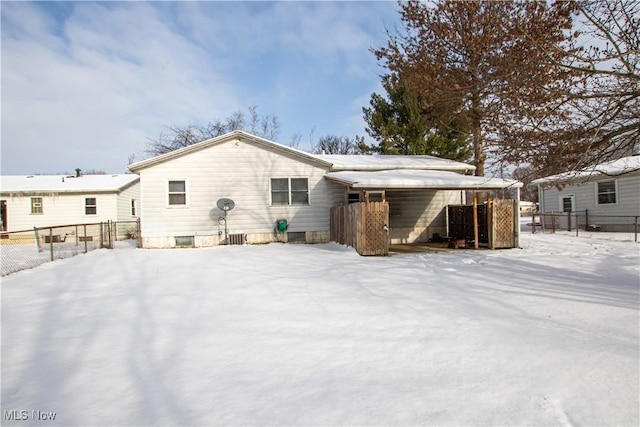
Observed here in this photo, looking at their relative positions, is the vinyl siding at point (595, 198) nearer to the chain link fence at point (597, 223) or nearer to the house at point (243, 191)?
the chain link fence at point (597, 223)

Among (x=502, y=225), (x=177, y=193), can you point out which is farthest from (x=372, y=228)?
(x=177, y=193)

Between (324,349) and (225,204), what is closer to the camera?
(324,349)

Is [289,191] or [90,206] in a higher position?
[289,191]

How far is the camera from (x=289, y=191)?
13.1m

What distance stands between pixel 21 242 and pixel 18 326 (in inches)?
685

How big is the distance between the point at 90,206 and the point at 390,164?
1591 cm

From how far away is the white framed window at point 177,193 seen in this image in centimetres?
1230

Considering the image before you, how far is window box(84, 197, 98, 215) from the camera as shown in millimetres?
18719

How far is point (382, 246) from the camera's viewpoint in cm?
1009

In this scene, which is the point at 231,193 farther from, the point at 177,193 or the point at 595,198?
the point at 595,198

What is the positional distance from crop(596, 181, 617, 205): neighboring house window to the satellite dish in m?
18.5

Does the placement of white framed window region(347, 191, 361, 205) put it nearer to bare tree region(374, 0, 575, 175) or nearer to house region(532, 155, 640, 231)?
bare tree region(374, 0, 575, 175)

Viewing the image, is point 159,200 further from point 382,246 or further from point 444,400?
point 444,400

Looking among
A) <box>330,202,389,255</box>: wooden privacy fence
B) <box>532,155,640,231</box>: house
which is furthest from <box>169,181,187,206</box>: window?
<box>532,155,640,231</box>: house
